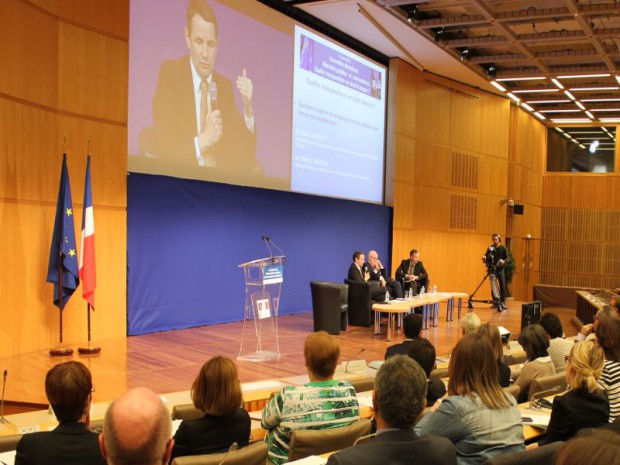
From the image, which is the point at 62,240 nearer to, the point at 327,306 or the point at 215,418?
the point at 327,306

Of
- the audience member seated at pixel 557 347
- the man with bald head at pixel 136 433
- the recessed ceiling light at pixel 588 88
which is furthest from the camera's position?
the recessed ceiling light at pixel 588 88

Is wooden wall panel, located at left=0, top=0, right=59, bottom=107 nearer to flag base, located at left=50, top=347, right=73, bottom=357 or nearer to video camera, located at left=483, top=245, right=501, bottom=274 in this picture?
flag base, located at left=50, top=347, right=73, bottom=357

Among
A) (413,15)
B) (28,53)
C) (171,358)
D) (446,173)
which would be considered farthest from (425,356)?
(446,173)

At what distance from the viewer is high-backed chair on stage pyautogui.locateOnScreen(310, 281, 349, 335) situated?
8930mm

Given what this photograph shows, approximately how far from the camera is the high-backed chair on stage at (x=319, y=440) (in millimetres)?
2611

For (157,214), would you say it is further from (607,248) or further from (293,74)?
(607,248)

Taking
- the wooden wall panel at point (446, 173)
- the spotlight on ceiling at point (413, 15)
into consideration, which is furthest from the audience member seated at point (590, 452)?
the wooden wall panel at point (446, 173)

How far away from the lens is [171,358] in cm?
695

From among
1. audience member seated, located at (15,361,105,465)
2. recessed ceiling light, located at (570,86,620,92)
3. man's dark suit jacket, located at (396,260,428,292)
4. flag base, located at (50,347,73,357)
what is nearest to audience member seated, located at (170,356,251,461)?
audience member seated, located at (15,361,105,465)

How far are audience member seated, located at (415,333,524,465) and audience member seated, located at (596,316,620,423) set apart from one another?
3.46 ft

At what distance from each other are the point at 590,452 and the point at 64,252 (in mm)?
6651

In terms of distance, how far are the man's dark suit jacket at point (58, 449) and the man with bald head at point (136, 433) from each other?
74 cm

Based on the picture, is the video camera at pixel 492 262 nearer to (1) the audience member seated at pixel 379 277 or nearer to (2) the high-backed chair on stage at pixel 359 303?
(1) the audience member seated at pixel 379 277

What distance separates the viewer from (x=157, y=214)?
8.65 metres
